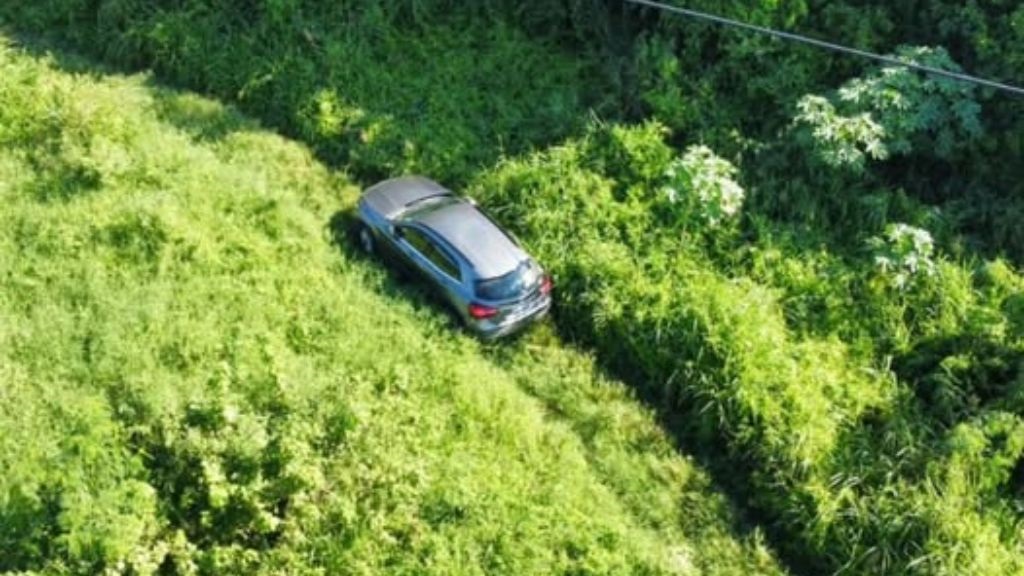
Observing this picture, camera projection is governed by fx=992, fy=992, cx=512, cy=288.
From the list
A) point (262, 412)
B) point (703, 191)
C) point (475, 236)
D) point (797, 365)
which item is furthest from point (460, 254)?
point (797, 365)

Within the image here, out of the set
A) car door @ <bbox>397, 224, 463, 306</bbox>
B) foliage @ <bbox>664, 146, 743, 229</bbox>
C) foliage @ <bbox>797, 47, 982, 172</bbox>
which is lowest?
car door @ <bbox>397, 224, 463, 306</bbox>

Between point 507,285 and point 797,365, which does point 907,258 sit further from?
point 507,285

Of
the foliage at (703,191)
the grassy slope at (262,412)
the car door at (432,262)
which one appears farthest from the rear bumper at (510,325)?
the foliage at (703,191)

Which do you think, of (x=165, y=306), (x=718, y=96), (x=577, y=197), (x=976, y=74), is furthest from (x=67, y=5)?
(x=976, y=74)

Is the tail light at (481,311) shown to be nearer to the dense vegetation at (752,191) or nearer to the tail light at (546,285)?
the tail light at (546,285)

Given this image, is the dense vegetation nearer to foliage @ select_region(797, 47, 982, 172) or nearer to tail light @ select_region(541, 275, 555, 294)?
foliage @ select_region(797, 47, 982, 172)

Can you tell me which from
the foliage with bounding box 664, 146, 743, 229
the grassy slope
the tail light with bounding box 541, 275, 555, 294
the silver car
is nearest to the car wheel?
the silver car

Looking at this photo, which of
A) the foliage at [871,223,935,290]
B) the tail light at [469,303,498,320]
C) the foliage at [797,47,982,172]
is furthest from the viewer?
the foliage at [797,47,982,172]

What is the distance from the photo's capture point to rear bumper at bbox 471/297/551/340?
12953 mm

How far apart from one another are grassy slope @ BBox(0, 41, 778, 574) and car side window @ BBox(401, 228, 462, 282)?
0.64 m

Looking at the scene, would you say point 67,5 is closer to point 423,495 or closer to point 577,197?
point 577,197

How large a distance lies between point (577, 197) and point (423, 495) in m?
5.39

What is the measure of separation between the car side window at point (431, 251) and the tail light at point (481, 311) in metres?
0.43

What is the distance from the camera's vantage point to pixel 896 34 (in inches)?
632
